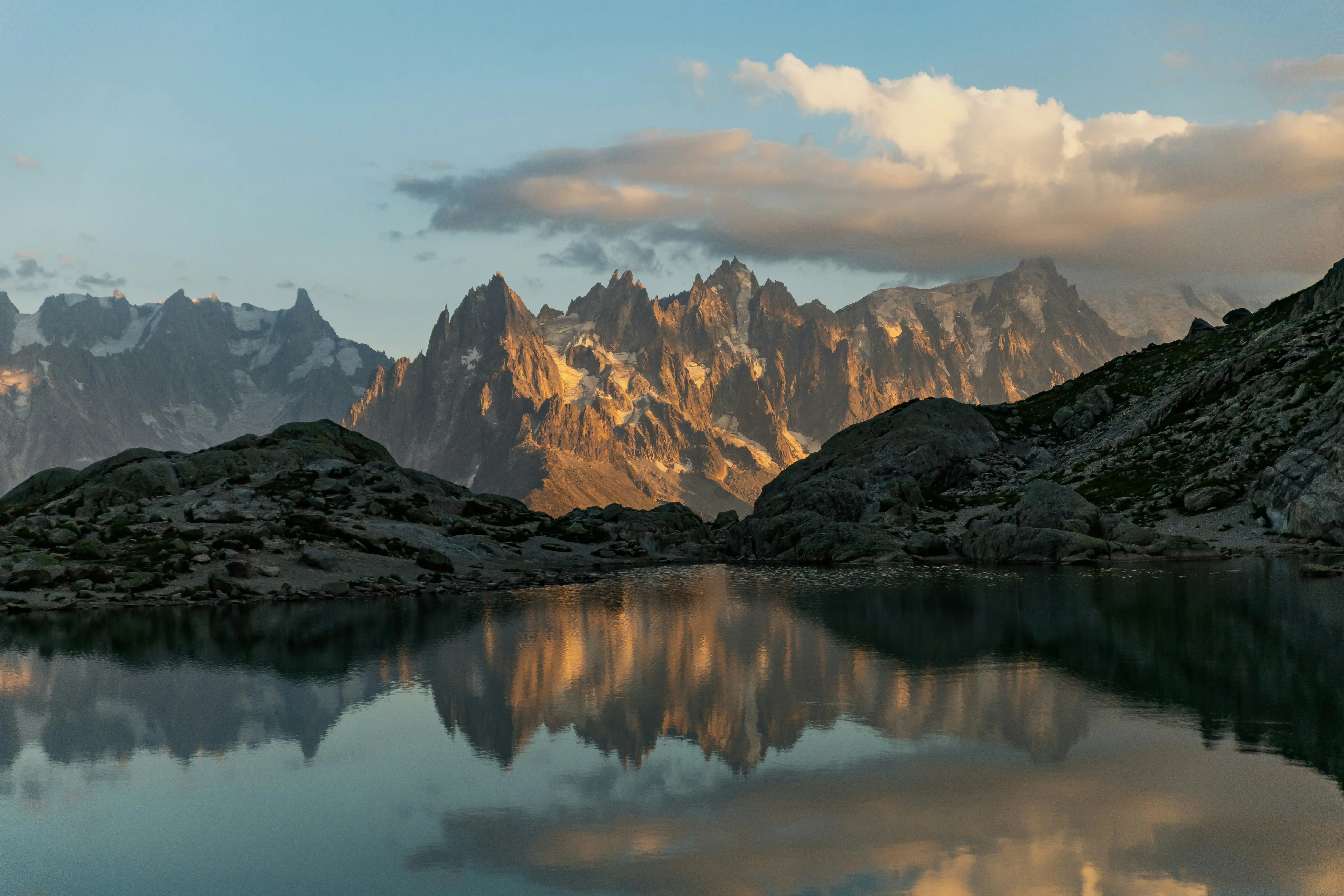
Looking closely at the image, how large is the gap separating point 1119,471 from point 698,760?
431ft

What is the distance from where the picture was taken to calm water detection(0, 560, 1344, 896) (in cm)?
2688

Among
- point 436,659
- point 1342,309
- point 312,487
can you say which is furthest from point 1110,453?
point 436,659

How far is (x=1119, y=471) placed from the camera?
152 meters

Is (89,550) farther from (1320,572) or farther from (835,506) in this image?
(1320,572)

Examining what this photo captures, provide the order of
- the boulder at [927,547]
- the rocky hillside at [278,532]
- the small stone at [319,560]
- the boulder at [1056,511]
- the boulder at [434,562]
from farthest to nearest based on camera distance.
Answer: the boulder at [927,547]
the boulder at [1056,511]
the boulder at [434,562]
the small stone at [319,560]
the rocky hillside at [278,532]

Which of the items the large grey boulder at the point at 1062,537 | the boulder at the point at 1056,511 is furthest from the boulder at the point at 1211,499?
the boulder at the point at 1056,511

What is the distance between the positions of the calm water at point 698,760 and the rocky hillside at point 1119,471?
5382 centimetres

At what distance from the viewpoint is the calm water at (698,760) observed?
2688 centimetres

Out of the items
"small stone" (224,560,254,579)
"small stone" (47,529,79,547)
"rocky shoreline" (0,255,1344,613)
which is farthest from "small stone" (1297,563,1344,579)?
"small stone" (47,529,79,547)

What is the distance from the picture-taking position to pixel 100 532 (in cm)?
11075

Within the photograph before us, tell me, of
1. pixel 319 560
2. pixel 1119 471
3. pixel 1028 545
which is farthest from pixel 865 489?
pixel 319 560

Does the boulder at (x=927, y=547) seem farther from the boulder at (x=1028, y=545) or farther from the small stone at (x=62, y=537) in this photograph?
the small stone at (x=62, y=537)

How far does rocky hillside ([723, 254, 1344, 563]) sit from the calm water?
5382 cm

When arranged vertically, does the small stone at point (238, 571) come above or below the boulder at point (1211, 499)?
below
